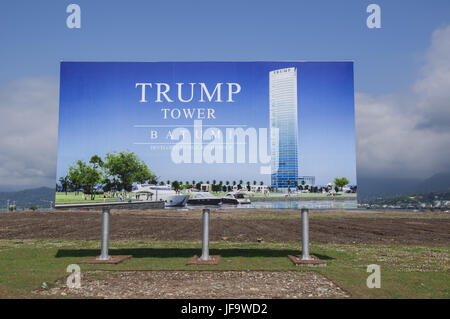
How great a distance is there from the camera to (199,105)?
579 inches

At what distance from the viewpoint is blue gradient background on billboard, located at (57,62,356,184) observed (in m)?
14.4

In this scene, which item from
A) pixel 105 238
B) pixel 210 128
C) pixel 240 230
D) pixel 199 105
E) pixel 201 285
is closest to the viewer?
pixel 201 285

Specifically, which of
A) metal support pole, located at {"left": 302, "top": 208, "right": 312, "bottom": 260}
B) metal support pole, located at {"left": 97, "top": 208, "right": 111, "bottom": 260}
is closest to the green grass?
metal support pole, located at {"left": 302, "top": 208, "right": 312, "bottom": 260}

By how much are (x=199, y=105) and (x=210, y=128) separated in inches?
42.9

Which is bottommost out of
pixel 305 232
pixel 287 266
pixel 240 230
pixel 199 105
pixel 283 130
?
pixel 240 230

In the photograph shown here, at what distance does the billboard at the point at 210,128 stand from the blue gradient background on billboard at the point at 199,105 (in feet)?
0.13

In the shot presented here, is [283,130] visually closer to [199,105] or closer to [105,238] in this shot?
[199,105]

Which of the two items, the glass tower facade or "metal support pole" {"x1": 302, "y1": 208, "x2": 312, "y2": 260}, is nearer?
the glass tower facade

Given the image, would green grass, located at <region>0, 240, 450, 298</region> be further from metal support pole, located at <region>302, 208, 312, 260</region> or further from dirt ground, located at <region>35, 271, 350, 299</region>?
metal support pole, located at <region>302, 208, 312, 260</region>

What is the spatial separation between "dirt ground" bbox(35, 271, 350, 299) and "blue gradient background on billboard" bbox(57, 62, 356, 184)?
3691 mm

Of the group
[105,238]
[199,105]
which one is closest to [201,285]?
[105,238]
